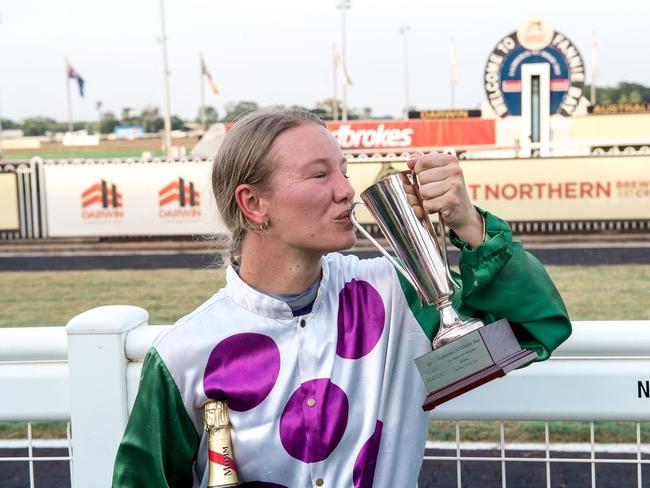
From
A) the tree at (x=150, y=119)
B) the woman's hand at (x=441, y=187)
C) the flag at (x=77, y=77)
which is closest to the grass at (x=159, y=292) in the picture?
the woman's hand at (x=441, y=187)

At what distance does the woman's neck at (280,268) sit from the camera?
6.30 ft

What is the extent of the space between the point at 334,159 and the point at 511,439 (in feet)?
11.4

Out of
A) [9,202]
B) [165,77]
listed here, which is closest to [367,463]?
[9,202]

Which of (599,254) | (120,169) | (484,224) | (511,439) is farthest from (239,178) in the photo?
(120,169)

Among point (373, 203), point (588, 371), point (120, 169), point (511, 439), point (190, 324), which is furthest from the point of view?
point (120, 169)

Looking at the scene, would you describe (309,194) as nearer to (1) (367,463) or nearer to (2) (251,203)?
(2) (251,203)

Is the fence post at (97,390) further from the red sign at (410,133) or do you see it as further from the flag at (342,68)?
the flag at (342,68)

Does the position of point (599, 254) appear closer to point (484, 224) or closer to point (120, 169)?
point (120, 169)

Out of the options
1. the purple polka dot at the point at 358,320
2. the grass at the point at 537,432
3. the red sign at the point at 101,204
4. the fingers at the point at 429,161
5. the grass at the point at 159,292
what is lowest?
the grass at the point at 159,292

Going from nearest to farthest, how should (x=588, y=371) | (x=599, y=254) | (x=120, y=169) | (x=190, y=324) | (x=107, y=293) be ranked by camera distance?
1. (x=190, y=324)
2. (x=588, y=371)
3. (x=107, y=293)
4. (x=599, y=254)
5. (x=120, y=169)

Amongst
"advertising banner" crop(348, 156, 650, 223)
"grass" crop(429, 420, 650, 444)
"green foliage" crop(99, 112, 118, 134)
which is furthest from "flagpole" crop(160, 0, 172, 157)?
"green foliage" crop(99, 112, 118, 134)

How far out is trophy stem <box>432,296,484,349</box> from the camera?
1706mm

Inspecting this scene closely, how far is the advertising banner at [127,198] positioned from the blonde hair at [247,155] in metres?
16.0

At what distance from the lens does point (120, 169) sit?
17906 millimetres
